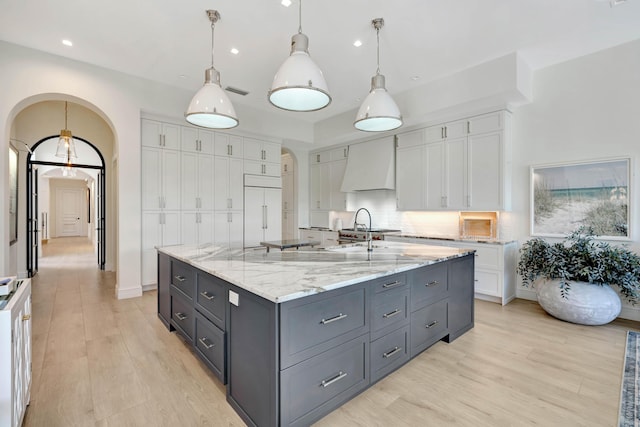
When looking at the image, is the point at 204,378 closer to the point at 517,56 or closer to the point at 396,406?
the point at 396,406

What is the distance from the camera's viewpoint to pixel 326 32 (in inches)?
132

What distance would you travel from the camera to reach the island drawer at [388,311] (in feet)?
6.83

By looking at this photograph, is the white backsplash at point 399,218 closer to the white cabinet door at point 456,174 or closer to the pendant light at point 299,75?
the white cabinet door at point 456,174

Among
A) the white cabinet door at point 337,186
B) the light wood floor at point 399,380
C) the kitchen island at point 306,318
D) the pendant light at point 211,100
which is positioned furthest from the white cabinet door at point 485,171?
the pendant light at point 211,100

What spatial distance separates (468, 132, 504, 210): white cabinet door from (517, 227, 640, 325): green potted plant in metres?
0.99

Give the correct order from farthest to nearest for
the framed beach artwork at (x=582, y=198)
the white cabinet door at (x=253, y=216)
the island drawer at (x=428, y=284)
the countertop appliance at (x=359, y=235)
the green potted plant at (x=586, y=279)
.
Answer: the white cabinet door at (x=253, y=216)
the countertop appliance at (x=359, y=235)
the framed beach artwork at (x=582, y=198)
the green potted plant at (x=586, y=279)
the island drawer at (x=428, y=284)

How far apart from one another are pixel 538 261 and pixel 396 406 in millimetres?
2841

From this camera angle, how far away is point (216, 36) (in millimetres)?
3441

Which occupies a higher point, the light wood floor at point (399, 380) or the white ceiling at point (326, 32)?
the white ceiling at point (326, 32)

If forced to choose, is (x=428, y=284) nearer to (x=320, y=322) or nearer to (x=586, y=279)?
(x=320, y=322)

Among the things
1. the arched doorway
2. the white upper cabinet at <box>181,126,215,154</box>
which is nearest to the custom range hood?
the white upper cabinet at <box>181,126,215,154</box>

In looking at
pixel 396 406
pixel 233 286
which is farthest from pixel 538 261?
pixel 233 286

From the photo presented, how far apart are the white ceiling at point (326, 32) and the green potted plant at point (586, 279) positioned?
2304 mm

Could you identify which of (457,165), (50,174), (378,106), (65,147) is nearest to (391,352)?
(378,106)
